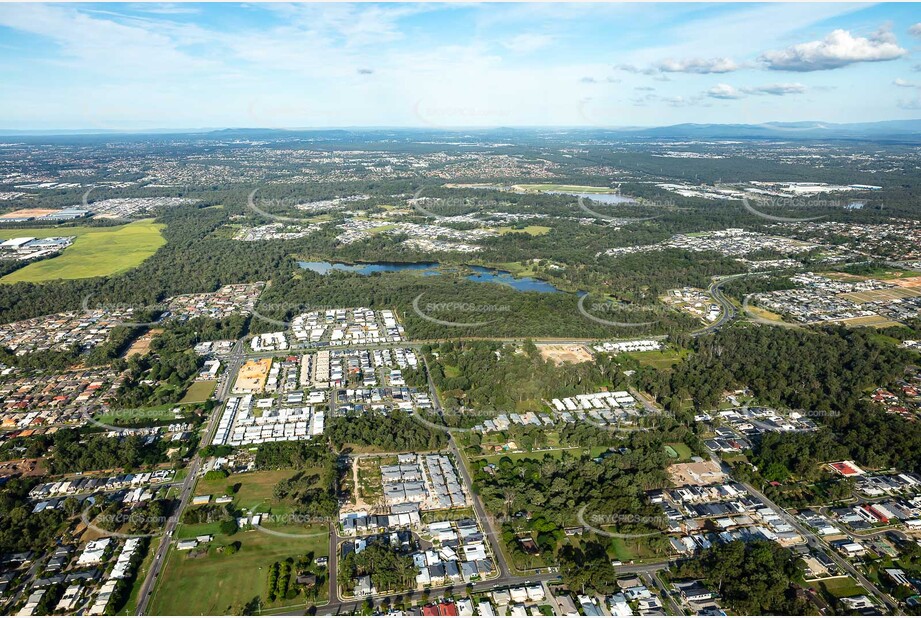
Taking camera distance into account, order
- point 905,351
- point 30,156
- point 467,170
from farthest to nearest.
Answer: point 30,156 < point 467,170 < point 905,351

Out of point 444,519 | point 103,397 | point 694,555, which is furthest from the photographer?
point 103,397

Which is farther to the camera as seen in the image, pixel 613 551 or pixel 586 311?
pixel 586 311

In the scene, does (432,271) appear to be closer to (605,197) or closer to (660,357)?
(660,357)

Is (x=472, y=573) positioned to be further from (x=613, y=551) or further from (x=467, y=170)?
(x=467, y=170)

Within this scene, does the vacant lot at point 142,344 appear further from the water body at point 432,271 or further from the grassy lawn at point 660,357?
the grassy lawn at point 660,357

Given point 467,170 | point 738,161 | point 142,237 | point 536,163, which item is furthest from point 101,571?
point 738,161

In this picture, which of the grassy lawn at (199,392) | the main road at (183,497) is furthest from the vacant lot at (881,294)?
the grassy lawn at (199,392)

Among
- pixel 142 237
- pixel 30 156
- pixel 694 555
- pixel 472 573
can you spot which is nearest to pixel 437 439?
pixel 472 573
